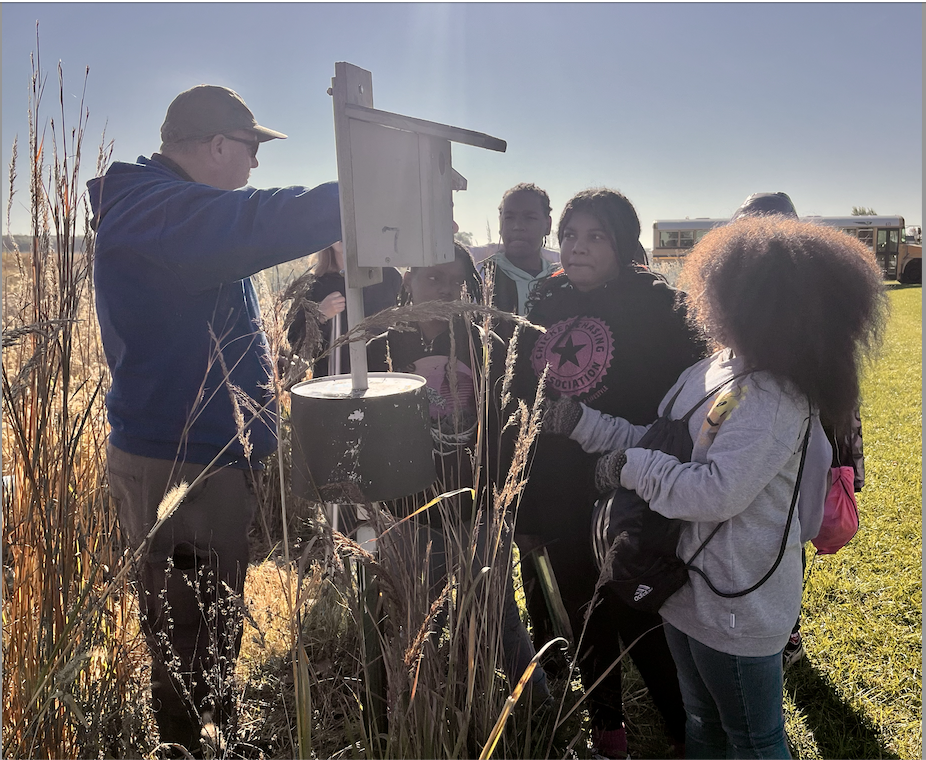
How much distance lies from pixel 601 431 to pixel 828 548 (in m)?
0.70

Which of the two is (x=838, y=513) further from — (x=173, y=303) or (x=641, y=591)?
(x=173, y=303)

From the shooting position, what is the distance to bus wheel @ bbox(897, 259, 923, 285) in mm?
23577

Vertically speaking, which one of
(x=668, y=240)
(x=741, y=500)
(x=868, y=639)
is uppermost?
(x=668, y=240)

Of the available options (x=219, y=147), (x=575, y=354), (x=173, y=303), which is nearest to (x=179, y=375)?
(x=173, y=303)

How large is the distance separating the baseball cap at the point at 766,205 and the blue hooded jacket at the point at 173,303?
5.63 feet

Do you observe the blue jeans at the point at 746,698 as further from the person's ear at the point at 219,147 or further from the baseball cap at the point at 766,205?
the person's ear at the point at 219,147

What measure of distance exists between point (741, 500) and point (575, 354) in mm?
828

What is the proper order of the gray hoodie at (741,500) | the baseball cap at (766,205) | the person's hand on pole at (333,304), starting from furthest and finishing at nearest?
the person's hand on pole at (333,304), the baseball cap at (766,205), the gray hoodie at (741,500)

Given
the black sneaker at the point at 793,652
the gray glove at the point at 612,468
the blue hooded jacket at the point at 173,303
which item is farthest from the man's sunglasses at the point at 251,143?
the black sneaker at the point at 793,652

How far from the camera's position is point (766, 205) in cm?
241

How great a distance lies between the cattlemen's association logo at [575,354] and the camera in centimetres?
212

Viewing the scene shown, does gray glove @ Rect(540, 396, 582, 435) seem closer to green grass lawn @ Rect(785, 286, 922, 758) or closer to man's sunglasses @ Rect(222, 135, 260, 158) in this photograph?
green grass lawn @ Rect(785, 286, 922, 758)

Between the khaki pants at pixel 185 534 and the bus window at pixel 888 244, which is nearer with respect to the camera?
the khaki pants at pixel 185 534

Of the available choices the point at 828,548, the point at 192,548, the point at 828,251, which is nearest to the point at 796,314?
the point at 828,251
